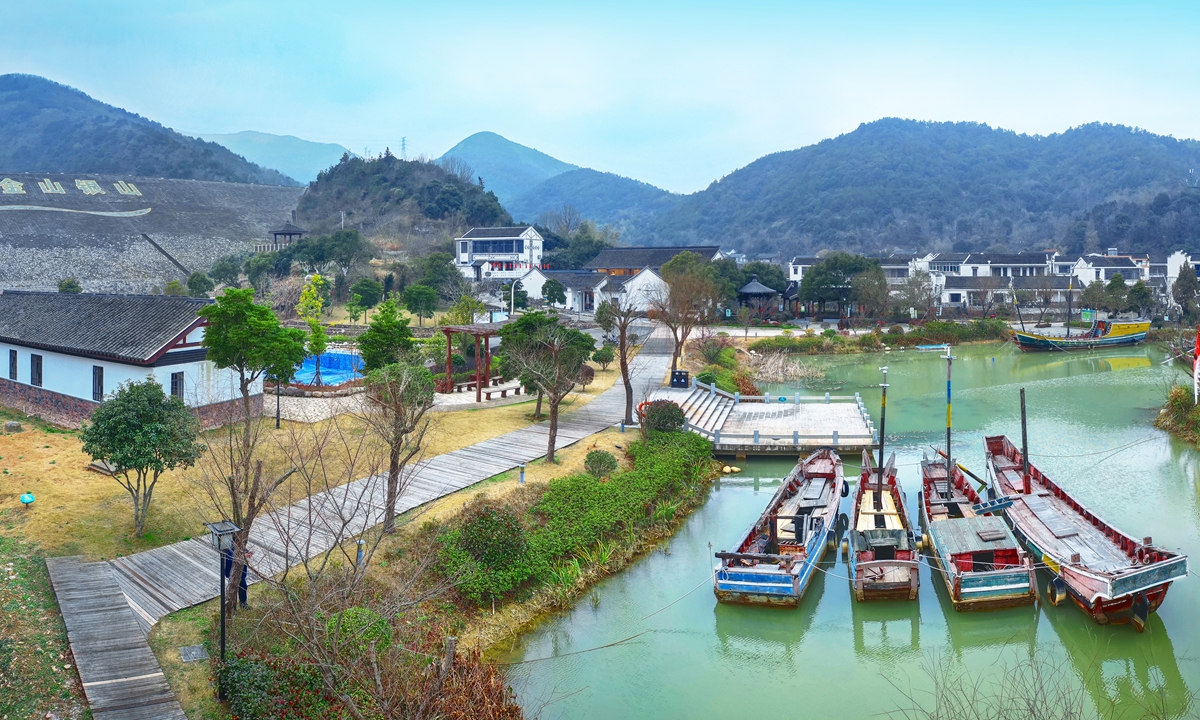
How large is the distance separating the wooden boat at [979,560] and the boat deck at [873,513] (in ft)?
2.10

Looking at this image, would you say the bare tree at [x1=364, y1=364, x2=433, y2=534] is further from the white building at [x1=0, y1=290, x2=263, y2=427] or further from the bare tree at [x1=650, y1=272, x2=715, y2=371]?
the bare tree at [x1=650, y1=272, x2=715, y2=371]

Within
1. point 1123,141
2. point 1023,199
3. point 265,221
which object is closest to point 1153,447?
point 265,221

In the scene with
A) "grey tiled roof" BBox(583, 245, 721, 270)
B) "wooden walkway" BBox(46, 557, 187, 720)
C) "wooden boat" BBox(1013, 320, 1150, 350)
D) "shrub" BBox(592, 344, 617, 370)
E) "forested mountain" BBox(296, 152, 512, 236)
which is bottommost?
"wooden walkway" BBox(46, 557, 187, 720)

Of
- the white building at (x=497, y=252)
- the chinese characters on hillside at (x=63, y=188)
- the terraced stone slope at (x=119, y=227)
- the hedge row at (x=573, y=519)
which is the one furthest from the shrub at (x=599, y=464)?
the chinese characters on hillside at (x=63, y=188)

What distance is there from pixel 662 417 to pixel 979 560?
9.54m

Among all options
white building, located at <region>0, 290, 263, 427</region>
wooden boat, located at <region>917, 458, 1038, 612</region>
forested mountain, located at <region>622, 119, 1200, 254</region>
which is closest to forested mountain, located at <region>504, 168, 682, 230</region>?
forested mountain, located at <region>622, 119, 1200, 254</region>

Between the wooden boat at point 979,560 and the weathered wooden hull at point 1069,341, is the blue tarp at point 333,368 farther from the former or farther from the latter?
the weathered wooden hull at point 1069,341

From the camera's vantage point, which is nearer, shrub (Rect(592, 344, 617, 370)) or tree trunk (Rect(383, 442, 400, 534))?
tree trunk (Rect(383, 442, 400, 534))

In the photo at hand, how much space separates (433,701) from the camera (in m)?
8.55

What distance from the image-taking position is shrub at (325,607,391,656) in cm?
990

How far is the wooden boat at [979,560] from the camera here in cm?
1398

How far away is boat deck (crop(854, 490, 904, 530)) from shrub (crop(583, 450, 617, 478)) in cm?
550

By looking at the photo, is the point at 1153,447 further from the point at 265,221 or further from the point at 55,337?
the point at 265,221

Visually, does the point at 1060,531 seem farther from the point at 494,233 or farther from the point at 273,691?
the point at 494,233
